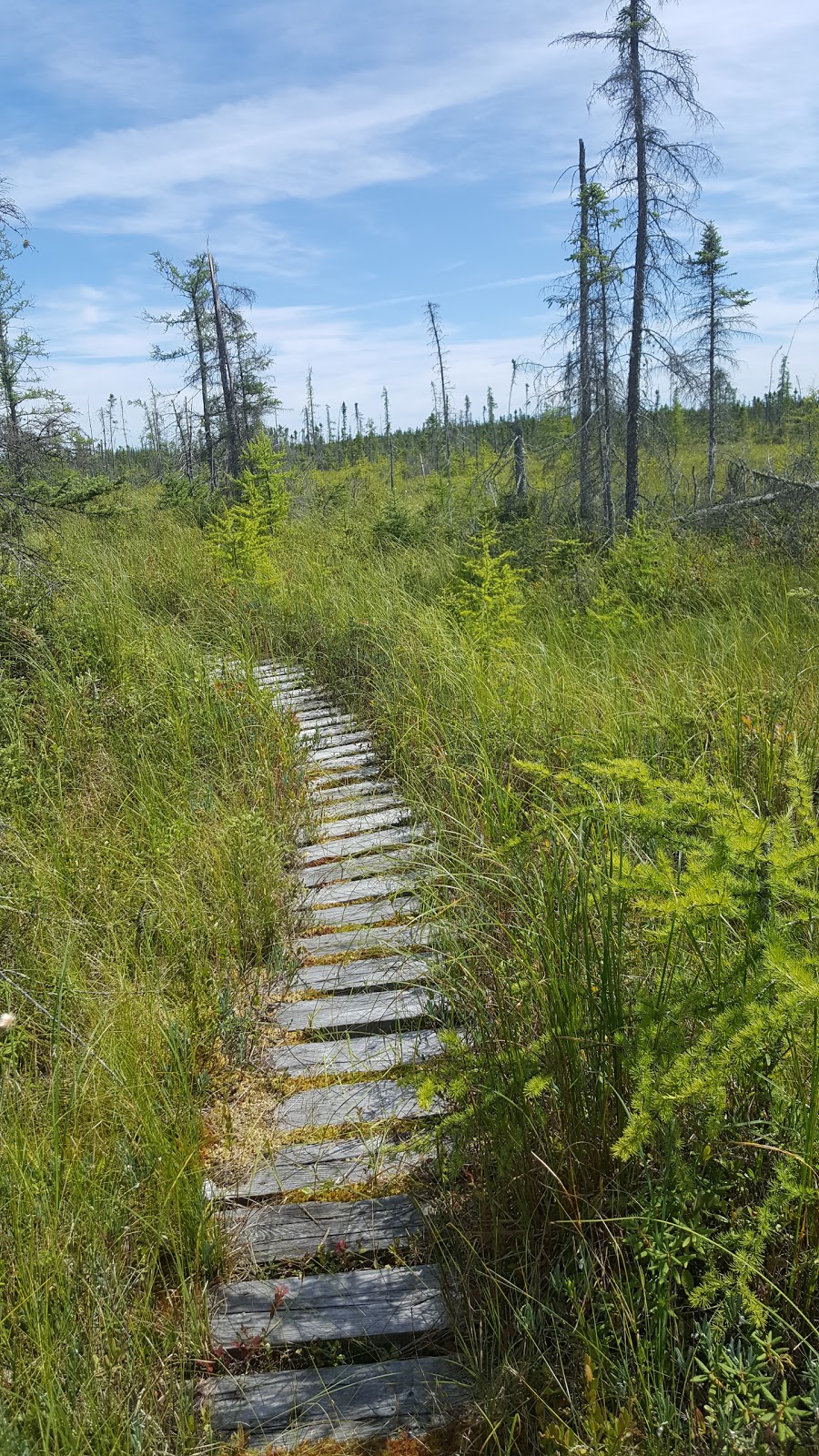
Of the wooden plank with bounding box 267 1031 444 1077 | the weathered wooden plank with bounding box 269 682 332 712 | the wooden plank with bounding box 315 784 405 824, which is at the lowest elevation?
the wooden plank with bounding box 267 1031 444 1077

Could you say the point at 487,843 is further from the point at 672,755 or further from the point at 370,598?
the point at 370,598

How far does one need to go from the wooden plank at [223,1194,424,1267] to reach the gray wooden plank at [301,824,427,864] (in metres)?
1.82

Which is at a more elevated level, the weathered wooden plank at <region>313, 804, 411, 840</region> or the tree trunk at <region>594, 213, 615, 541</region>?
the tree trunk at <region>594, 213, 615, 541</region>

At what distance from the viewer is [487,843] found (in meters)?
3.35

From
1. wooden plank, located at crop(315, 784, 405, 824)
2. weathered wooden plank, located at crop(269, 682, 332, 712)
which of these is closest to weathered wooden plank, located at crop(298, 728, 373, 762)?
weathered wooden plank, located at crop(269, 682, 332, 712)

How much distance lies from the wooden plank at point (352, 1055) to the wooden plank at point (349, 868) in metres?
0.90

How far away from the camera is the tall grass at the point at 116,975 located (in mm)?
1791

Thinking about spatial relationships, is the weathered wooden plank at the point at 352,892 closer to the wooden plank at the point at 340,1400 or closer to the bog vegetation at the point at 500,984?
the bog vegetation at the point at 500,984

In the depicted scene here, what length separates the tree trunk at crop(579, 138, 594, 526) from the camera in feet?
42.5

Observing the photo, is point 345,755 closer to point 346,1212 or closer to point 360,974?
point 360,974

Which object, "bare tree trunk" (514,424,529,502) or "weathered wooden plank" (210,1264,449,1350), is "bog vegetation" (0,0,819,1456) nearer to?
"weathered wooden plank" (210,1264,449,1350)

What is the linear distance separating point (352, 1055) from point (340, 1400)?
1.06 meters

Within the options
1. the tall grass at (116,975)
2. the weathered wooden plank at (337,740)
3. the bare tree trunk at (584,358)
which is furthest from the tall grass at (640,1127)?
the bare tree trunk at (584,358)

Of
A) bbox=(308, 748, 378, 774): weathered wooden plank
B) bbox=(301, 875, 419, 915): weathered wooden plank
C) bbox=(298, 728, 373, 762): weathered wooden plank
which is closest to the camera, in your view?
bbox=(301, 875, 419, 915): weathered wooden plank
